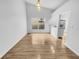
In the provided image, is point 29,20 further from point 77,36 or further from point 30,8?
point 77,36

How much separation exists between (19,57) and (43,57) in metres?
0.90

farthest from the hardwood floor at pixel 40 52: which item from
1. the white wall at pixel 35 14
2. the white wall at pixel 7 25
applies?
the white wall at pixel 35 14

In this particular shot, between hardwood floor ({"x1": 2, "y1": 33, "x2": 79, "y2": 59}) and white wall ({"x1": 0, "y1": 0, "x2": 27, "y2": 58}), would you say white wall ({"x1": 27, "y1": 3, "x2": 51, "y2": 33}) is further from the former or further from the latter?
hardwood floor ({"x1": 2, "y1": 33, "x2": 79, "y2": 59})

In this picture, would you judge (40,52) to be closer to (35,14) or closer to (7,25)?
(7,25)

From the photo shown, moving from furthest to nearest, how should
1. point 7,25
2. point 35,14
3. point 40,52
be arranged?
point 35,14
point 40,52
point 7,25

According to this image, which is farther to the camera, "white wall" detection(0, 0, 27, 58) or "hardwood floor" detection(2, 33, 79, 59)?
"hardwood floor" detection(2, 33, 79, 59)

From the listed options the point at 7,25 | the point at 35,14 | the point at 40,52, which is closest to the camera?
the point at 7,25

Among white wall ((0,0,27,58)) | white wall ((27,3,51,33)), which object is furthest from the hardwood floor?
white wall ((27,3,51,33))

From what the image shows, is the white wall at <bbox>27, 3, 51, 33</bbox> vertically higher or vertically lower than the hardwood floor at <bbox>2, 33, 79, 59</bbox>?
higher

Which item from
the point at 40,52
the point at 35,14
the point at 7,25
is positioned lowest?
the point at 40,52

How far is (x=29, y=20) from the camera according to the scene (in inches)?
340

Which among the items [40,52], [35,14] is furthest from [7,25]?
[35,14]

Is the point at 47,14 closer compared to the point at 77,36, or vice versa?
the point at 77,36

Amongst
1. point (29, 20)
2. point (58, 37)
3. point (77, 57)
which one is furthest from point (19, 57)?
point (29, 20)
